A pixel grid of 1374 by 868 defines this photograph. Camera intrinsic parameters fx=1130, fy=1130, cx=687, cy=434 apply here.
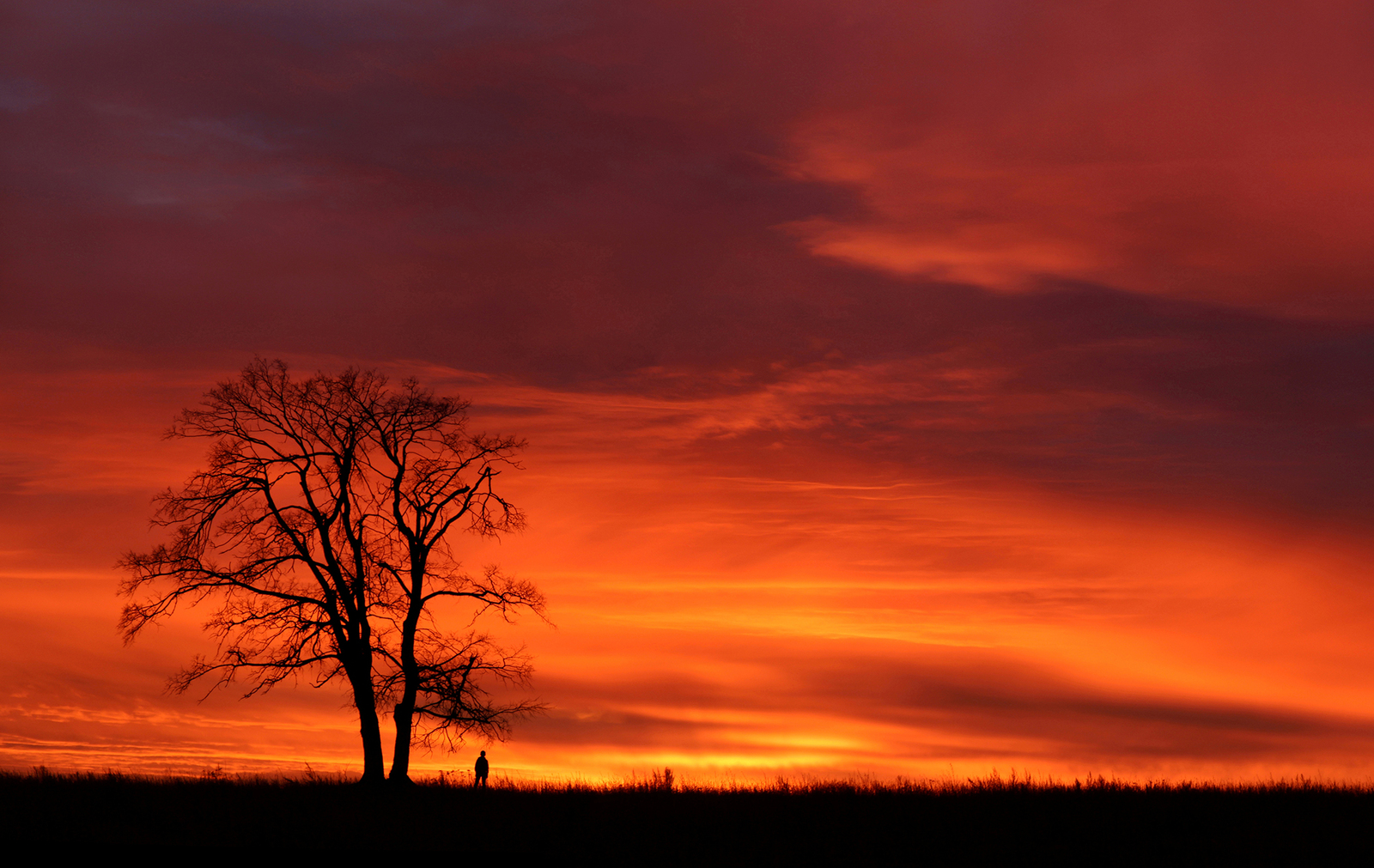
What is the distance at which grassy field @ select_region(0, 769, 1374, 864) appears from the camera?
1795 cm

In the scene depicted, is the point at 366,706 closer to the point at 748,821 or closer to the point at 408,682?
the point at 408,682

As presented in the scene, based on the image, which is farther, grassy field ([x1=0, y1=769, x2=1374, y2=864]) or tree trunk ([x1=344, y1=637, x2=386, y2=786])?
tree trunk ([x1=344, y1=637, x2=386, y2=786])

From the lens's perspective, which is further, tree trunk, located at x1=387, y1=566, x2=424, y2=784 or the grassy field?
tree trunk, located at x1=387, y1=566, x2=424, y2=784

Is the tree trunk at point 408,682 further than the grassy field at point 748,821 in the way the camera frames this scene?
Yes

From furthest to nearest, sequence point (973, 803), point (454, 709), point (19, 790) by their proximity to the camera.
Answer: point (454, 709) < point (19, 790) < point (973, 803)

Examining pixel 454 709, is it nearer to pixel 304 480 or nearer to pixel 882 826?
pixel 304 480

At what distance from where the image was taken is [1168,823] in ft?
64.0

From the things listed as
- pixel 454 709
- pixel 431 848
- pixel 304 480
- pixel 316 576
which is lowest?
pixel 431 848

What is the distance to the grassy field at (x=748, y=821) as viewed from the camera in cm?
1795

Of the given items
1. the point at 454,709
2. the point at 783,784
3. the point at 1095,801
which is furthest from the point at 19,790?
the point at 1095,801

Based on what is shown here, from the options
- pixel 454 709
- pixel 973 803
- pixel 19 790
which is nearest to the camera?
pixel 973 803

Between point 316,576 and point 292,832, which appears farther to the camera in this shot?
point 316,576

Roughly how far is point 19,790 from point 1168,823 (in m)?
22.0

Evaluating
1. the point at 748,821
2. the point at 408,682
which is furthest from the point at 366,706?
the point at 748,821
